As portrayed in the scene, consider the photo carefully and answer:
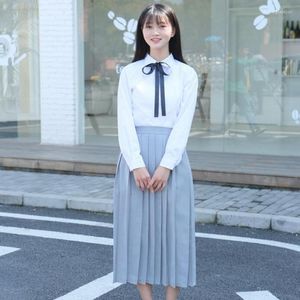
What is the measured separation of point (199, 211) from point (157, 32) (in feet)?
11.4

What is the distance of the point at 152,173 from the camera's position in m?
3.55

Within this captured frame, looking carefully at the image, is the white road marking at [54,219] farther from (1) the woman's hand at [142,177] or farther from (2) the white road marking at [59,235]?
(1) the woman's hand at [142,177]

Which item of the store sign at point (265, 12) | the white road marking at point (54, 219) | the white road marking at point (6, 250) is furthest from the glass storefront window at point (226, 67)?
the white road marking at point (6, 250)

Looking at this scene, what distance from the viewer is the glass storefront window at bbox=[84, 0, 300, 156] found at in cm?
1077

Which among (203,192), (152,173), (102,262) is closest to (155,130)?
(152,173)

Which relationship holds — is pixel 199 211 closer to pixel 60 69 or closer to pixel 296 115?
pixel 296 115

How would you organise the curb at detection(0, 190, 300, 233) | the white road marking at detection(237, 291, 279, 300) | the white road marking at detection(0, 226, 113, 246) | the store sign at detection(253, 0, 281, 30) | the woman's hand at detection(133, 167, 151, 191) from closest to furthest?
the woman's hand at detection(133, 167, 151, 191) → the white road marking at detection(237, 291, 279, 300) → the white road marking at detection(0, 226, 113, 246) → the curb at detection(0, 190, 300, 233) → the store sign at detection(253, 0, 281, 30)

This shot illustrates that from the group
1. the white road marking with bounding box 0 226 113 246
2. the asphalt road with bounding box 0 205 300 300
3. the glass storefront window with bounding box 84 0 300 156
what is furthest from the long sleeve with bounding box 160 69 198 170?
the glass storefront window with bounding box 84 0 300 156

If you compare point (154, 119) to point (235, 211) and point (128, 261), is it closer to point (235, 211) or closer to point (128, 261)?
point (128, 261)

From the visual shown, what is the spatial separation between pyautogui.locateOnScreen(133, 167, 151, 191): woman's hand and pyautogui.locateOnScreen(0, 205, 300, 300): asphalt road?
4.12ft

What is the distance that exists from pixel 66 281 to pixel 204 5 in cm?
761

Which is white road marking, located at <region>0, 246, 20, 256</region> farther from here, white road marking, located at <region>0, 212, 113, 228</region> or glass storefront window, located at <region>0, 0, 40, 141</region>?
glass storefront window, located at <region>0, 0, 40, 141</region>

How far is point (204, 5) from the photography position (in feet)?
37.0

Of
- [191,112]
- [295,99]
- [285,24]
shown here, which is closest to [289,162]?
[295,99]
